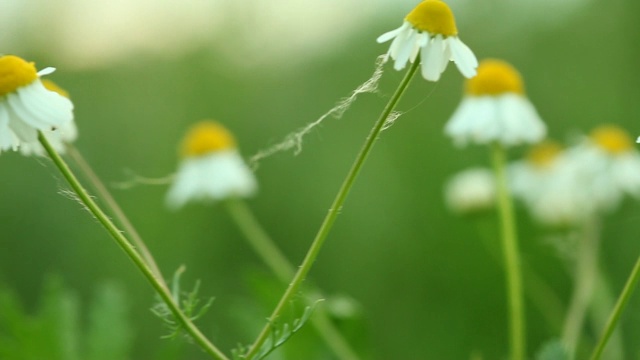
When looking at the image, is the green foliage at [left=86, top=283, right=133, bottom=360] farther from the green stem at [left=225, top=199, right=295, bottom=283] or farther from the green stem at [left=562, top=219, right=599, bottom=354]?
the green stem at [left=562, top=219, right=599, bottom=354]

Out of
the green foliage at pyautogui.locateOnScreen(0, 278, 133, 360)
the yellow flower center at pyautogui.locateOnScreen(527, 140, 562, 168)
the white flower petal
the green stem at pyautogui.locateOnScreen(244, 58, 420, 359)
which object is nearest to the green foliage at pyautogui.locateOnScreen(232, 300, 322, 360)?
the green stem at pyautogui.locateOnScreen(244, 58, 420, 359)

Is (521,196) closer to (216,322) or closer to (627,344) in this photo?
(627,344)

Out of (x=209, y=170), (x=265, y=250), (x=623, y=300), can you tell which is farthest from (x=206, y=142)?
(x=623, y=300)

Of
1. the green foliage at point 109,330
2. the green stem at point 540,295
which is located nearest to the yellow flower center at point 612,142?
the green stem at point 540,295

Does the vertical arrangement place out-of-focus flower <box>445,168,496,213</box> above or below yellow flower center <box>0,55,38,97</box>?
below

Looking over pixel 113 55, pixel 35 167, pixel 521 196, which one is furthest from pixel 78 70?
pixel 521 196

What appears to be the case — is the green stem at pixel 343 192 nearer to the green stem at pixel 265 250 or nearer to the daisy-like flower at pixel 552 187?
the green stem at pixel 265 250
